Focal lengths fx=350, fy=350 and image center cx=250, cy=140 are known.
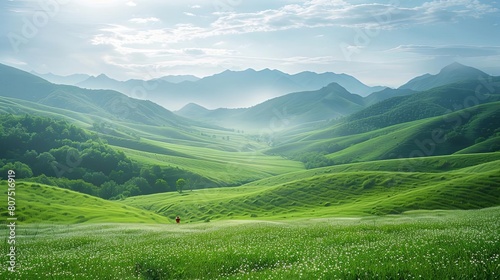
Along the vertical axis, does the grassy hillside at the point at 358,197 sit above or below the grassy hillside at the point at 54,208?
below

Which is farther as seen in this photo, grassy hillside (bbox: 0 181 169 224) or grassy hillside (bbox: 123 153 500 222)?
grassy hillside (bbox: 123 153 500 222)

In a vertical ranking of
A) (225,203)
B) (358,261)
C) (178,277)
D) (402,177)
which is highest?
(358,261)

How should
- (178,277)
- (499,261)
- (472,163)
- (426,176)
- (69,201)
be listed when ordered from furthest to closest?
(472,163)
(426,176)
(69,201)
(178,277)
(499,261)

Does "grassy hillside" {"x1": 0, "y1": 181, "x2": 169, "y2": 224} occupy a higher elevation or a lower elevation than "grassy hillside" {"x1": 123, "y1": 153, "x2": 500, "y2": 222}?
higher

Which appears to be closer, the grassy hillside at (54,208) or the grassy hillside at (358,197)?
the grassy hillside at (54,208)

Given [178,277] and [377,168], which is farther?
[377,168]

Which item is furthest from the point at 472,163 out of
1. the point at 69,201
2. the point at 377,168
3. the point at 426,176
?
the point at 69,201

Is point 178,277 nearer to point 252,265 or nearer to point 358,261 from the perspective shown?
point 252,265

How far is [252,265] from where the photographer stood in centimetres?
1427

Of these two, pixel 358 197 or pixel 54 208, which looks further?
pixel 358 197

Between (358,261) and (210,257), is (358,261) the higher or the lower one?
the higher one

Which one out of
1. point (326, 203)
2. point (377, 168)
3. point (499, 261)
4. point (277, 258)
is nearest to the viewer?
point (499, 261)

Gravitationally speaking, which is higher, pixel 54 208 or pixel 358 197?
pixel 54 208

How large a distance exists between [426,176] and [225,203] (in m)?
72.0
